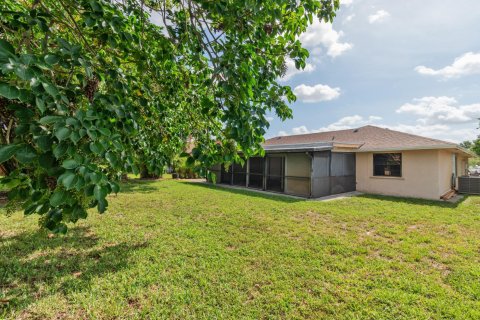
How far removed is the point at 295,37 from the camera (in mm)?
2865

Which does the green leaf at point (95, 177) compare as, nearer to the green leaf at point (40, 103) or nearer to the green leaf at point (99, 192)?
the green leaf at point (99, 192)

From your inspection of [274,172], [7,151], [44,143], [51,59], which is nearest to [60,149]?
[44,143]

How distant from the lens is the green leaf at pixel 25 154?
39.7 inches

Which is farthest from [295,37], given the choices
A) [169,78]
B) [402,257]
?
[402,257]

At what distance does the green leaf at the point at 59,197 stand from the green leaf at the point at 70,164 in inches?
7.4

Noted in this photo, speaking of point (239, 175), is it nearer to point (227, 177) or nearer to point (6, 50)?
point (227, 177)

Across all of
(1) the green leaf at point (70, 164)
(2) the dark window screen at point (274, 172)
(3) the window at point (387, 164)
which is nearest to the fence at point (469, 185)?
(3) the window at point (387, 164)

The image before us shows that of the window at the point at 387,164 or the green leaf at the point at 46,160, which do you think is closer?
the green leaf at the point at 46,160

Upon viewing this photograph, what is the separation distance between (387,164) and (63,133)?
13.8 m

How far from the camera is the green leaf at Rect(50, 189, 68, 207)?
107cm

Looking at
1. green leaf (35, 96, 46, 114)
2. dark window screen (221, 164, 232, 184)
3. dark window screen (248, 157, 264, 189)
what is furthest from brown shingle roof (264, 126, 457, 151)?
green leaf (35, 96, 46, 114)

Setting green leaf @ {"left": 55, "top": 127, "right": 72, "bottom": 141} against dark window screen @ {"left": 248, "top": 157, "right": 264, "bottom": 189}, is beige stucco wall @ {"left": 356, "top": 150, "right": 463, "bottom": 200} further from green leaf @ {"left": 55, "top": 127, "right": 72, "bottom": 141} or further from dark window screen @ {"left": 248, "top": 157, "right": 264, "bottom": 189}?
green leaf @ {"left": 55, "top": 127, "right": 72, "bottom": 141}

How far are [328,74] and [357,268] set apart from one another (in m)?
8.49

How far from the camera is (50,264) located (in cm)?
373
